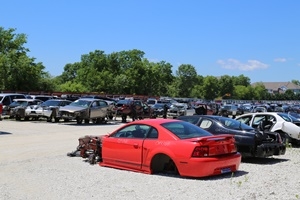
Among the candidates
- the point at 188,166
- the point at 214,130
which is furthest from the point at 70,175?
the point at 214,130

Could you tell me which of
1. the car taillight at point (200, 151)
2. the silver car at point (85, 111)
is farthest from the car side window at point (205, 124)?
the silver car at point (85, 111)

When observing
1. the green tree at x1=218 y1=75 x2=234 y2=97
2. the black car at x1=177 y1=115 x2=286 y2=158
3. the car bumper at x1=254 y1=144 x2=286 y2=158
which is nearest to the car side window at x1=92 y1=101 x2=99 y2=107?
the black car at x1=177 y1=115 x2=286 y2=158

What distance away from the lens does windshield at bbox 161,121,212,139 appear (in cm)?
971

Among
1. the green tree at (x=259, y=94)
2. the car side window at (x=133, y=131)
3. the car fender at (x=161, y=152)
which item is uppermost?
the green tree at (x=259, y=94)

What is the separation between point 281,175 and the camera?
10180 millimetres

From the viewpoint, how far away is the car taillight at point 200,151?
29.6ft

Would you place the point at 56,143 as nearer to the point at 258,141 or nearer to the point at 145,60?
the point at 258,141

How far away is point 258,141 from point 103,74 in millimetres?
86801

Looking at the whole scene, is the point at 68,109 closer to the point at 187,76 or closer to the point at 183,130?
the point at 183,130

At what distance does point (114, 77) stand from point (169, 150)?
3625 inches

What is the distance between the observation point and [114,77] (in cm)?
10075

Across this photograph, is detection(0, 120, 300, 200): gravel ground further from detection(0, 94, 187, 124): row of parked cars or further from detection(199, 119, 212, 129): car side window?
detection(0, 94, 187, 124): row of parked cars

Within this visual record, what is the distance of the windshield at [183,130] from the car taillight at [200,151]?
0.61 metres

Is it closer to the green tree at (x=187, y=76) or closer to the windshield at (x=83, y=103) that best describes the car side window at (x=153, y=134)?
the windshield at (x=83, y=103)
